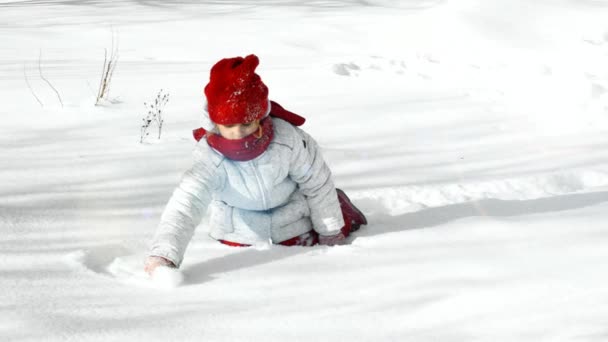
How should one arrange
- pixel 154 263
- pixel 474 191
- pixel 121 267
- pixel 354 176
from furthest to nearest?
1. pixel 354 176
2. pixel 474 191
3. pixel 121 267
4. pixel 154 263

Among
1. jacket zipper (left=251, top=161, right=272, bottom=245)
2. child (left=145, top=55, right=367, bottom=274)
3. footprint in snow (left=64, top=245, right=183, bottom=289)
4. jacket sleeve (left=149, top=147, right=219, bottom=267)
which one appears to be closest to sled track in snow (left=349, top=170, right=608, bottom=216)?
child (left=145, top=55, right=367, bottom=274)

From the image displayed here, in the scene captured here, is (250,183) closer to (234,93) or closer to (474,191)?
(234,93)

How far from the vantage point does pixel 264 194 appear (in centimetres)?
291

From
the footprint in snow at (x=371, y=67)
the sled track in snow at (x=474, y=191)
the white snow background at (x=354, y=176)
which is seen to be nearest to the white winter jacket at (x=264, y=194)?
the white snow background at (x=354, y=176)

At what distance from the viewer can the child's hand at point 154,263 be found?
2535 mm

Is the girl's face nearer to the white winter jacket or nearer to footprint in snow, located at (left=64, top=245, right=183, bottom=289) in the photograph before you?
the white winter jacket

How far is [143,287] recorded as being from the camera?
2.46m

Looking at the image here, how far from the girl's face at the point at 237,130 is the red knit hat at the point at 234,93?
3cm

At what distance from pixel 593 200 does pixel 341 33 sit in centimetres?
422

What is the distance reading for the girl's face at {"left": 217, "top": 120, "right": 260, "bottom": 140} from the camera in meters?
2.67

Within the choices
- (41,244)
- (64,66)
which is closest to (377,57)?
(64,66)

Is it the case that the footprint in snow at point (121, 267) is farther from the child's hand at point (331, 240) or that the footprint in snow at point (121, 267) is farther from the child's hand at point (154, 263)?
the child's hand at point (331, 240)

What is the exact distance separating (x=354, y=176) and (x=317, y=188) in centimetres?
90

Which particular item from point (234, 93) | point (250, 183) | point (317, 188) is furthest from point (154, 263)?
point (317, 188)
